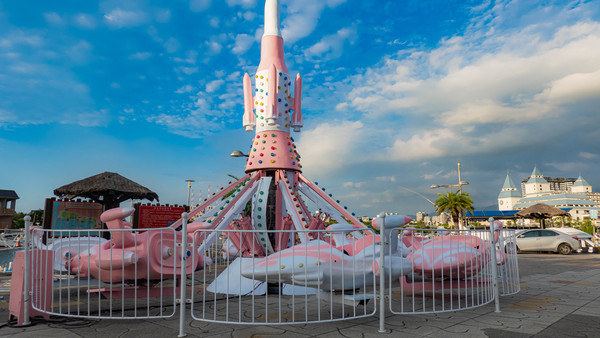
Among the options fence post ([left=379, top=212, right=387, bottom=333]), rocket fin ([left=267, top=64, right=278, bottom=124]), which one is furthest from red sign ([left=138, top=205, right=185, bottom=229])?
fence post ([left=379, top=212, right=387, bottom=333])

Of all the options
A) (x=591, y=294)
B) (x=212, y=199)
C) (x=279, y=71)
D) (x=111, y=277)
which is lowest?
(x=591, y=294)

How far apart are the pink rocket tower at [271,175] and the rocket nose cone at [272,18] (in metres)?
0.03

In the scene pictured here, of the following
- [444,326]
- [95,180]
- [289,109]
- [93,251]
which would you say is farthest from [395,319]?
[95,180]

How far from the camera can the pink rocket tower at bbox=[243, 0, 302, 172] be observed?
28.3 feet

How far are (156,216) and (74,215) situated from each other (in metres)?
3.46

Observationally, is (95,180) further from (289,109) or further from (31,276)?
(31,276)

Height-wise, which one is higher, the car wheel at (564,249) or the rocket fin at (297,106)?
the rocket fin at (297,106)

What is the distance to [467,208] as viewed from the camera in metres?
37.4

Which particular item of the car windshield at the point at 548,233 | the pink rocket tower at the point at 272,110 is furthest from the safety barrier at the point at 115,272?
the car windshield at the point at 548,233

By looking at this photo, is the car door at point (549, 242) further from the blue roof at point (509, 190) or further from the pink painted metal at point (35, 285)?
the blue roof at point (509, 190)

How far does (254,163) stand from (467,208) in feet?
111

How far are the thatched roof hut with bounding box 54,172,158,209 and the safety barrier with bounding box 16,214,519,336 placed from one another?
36.1 ft

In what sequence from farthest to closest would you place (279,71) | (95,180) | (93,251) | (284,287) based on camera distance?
1. (95,180)
2. (279,71)
3. (284,287)
4. (93,251)

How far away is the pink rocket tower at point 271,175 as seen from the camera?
818cm
